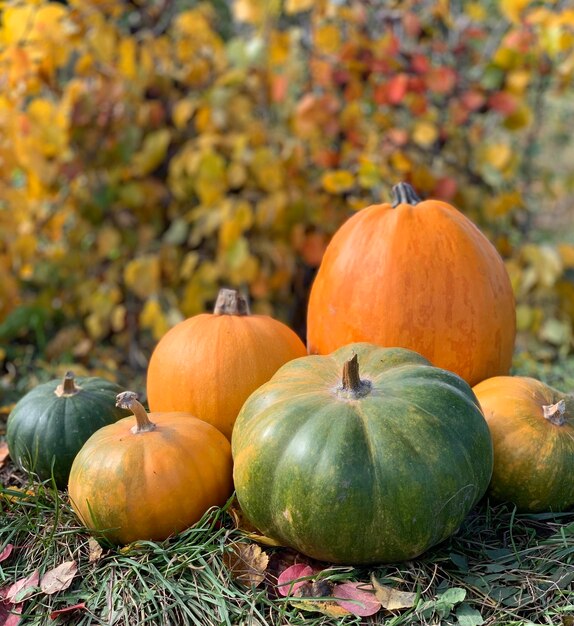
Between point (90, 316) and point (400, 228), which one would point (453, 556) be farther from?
point (90, 316)

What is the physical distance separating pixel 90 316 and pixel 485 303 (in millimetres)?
2989

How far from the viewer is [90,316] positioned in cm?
457

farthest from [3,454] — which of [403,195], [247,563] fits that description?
[403,195]

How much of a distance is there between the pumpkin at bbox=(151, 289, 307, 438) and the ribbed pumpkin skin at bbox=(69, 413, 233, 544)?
0.25 m

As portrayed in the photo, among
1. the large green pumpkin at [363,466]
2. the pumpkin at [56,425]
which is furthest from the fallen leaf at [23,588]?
the large green pumpkin at [363,466]

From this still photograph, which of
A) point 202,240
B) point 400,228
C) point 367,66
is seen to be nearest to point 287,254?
point 202,240

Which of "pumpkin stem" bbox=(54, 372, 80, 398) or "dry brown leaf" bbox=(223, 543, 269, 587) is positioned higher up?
"pumpkin stem" bbox=(54, 372, 80, 398)

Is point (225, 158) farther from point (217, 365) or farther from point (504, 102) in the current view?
point (217, 365)

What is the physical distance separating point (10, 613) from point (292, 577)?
26.9 inches

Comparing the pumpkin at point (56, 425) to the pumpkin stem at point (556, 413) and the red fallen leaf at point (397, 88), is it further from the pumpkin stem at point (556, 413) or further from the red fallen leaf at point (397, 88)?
the red fallen leaf at point (397, 88)

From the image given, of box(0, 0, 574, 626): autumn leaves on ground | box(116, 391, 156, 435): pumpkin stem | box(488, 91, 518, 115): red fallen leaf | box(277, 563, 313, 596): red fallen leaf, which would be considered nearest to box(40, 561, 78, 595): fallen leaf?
box(116, 391, 156, 435): pumpkin stem

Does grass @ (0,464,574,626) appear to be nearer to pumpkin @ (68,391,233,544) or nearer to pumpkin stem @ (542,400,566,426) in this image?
pumpkin @ (68,391,233,544)

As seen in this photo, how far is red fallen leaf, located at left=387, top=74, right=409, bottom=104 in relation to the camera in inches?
158

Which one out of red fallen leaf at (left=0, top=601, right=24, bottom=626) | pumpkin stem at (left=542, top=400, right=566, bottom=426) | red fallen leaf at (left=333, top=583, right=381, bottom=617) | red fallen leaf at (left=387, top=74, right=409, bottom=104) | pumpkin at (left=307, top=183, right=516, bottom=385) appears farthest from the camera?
red fallen leaf at (left=387, top=74, right=409, bottom=104)
